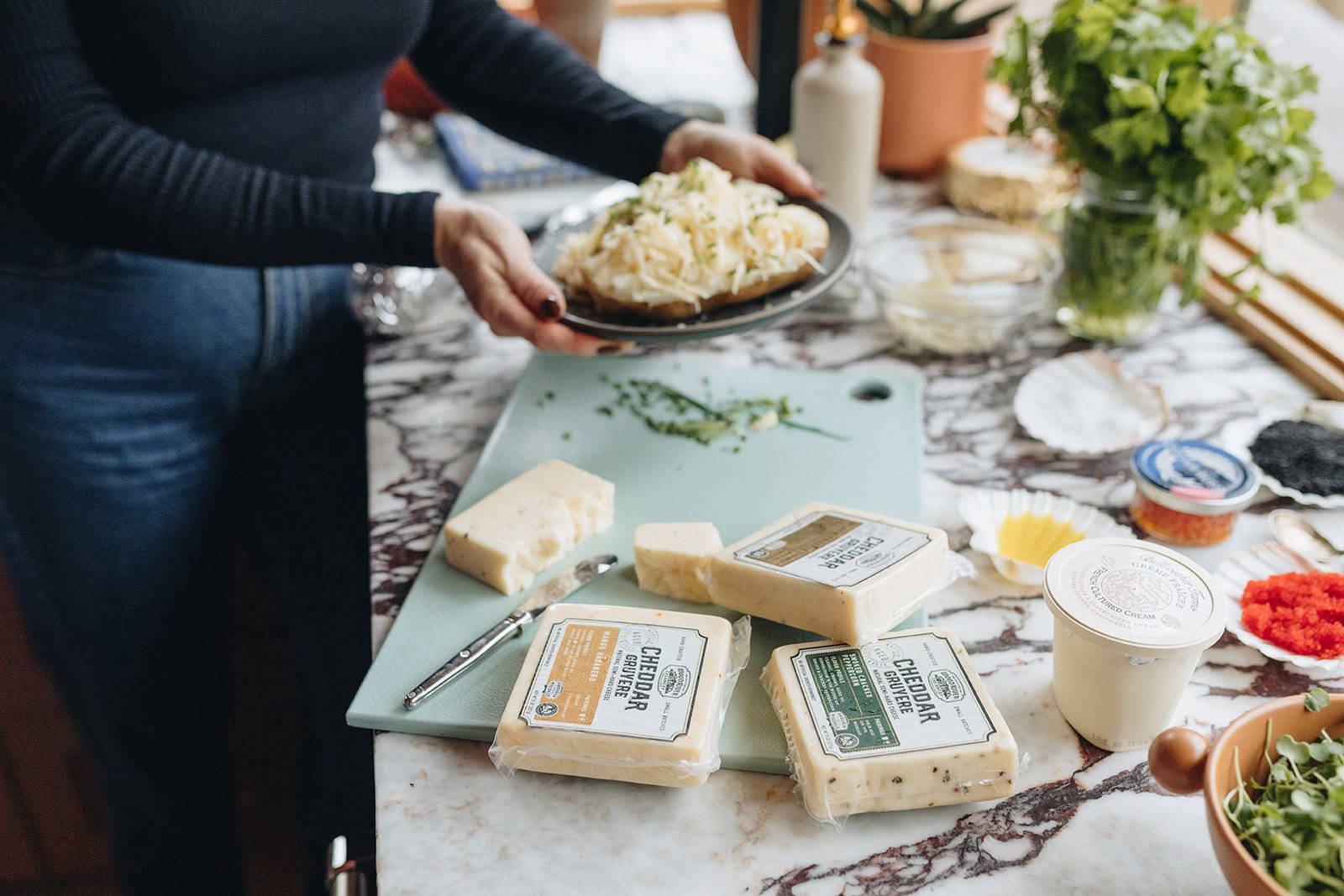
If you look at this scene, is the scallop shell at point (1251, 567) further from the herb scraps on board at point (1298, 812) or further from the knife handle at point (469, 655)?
the knife handle at point (469, 655)

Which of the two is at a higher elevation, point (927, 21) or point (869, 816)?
point (927, 21)

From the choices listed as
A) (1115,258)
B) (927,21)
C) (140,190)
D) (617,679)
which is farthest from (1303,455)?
(140,190)

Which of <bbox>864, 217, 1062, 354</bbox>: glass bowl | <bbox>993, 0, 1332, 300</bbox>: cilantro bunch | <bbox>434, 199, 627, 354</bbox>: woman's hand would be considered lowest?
<bbox>864, 217, 1062, 354</bbox>: glass bowl

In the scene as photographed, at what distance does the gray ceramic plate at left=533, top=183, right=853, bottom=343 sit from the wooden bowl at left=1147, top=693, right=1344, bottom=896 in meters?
0.64

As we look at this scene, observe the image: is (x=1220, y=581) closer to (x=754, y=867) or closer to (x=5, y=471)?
(x=754, y=867)

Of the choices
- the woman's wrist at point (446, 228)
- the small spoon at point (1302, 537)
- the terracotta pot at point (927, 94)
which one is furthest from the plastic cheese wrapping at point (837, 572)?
the terracotta pot at point (927, 94)

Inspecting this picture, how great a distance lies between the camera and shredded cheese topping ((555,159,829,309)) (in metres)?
1.19

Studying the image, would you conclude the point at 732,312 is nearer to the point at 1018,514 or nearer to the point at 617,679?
the point at 1018,514

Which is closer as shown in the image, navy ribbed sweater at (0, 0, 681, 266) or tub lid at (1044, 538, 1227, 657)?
tub lid at (1044, 538, 1227, 657)

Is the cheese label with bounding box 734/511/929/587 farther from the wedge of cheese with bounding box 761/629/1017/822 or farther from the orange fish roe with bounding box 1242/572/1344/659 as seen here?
the orange fish roe with bounding box 1242/572/1344/659

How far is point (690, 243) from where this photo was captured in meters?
1.22

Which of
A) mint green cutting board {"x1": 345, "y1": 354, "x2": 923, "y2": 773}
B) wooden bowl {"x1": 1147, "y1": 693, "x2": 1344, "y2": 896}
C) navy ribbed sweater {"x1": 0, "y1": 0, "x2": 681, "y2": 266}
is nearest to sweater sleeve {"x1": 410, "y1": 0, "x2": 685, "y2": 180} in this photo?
navy ribbed sweater {"x1": 0, "y1": 0, "x2": 681, "y2": 266}

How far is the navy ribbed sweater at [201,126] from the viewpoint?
3.47ft

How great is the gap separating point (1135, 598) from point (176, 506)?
115 centimetres
